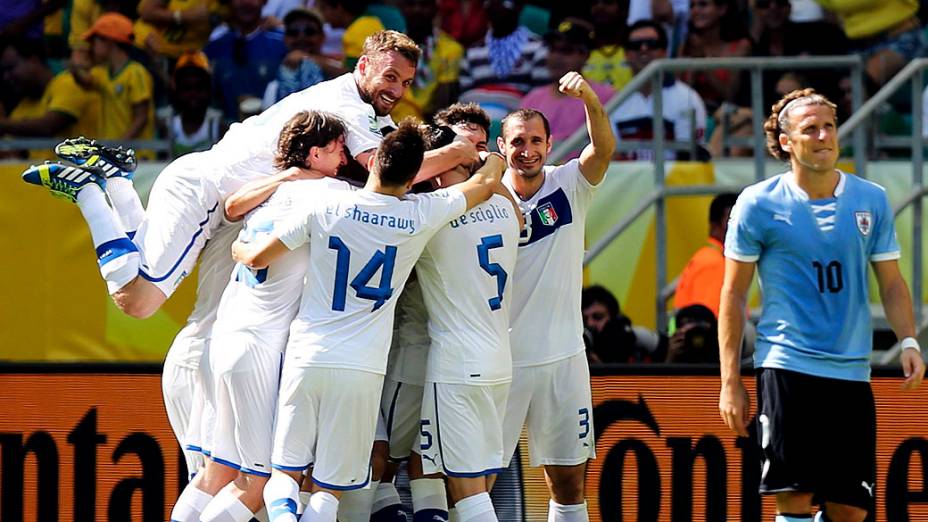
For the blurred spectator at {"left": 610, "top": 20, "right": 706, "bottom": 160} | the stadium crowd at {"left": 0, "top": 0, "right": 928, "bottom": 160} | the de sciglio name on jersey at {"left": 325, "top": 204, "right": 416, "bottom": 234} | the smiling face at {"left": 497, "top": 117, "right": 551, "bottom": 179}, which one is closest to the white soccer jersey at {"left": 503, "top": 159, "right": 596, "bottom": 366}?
the smiling face at {"left": 497, "top": 117, "right": 551, "bottom": 179}

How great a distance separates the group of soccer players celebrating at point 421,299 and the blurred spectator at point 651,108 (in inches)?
140

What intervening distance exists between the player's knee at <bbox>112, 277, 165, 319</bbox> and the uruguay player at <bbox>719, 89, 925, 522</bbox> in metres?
2.57

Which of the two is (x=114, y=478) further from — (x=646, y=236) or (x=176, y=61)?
(x=176, y=61)

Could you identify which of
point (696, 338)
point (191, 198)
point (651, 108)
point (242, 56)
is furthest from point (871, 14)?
point (191, 198)

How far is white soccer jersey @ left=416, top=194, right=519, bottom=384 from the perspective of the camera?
7.07 meters

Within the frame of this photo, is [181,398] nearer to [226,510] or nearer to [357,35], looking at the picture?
[226,510]

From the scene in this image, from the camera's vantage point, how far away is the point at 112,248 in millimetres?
7176

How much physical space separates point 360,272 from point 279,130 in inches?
41.3

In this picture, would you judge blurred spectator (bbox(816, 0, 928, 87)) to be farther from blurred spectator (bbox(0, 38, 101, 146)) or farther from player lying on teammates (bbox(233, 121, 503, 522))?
player lying on teammates (bbox(233, 121, 503, 522))

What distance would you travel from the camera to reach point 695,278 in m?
9.91

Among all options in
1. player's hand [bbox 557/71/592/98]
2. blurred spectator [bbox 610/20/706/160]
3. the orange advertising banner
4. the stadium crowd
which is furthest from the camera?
the stadium crowd

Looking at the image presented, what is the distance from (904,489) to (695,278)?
237 centimetres

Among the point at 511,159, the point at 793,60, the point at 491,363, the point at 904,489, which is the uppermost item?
the point at 793,60

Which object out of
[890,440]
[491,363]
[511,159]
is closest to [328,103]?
[511,159]
